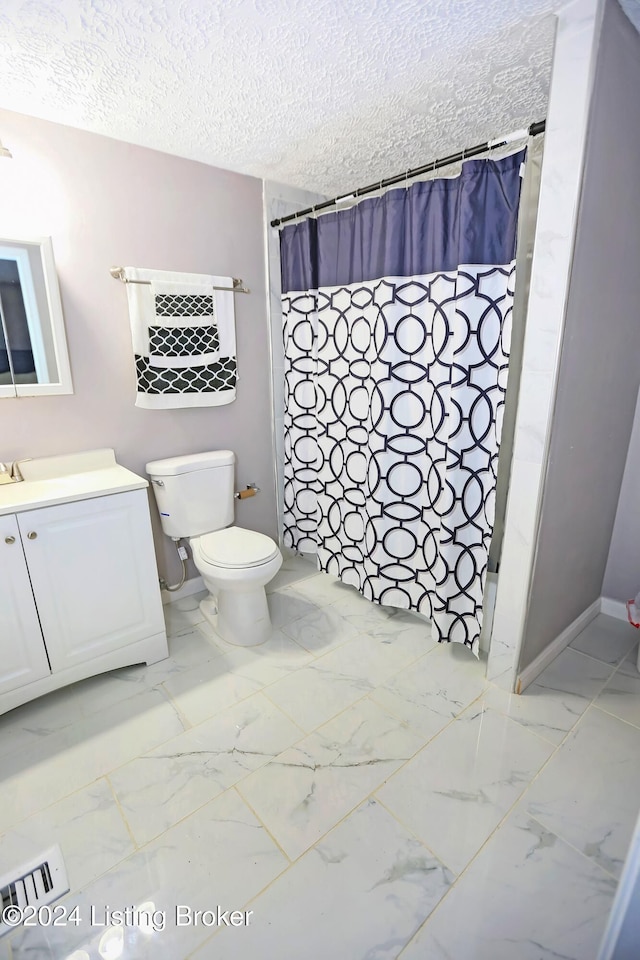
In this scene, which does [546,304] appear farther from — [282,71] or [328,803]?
[328,803]

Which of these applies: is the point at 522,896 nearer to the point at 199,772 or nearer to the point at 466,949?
the point at 466,949

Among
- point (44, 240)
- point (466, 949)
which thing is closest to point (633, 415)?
point (466, 949)

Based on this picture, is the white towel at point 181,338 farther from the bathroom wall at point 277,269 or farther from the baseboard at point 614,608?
the baseboard at point 614,608

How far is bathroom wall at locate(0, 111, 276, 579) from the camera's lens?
5.83 feet

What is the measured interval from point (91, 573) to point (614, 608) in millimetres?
2371

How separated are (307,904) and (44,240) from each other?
2299 mm

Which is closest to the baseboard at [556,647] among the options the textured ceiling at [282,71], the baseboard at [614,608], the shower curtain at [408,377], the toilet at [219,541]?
the baseboard at [614,608]

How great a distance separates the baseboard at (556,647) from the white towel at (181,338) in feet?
6.07

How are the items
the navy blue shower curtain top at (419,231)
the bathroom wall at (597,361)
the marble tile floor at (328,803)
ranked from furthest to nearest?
the navy blue shower curtain top at (419,231) → the bathroom wall at (597,361) → the marble tile floor at (328,803)

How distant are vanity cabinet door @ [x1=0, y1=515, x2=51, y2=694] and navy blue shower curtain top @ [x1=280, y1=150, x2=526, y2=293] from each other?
1.68 m

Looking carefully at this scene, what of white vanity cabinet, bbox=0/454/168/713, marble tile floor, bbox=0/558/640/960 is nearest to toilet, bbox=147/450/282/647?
marble tile floor, bbox=0/558/640/960

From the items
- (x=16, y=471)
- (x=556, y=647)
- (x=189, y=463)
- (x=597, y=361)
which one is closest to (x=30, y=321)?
(x=16, y=471)

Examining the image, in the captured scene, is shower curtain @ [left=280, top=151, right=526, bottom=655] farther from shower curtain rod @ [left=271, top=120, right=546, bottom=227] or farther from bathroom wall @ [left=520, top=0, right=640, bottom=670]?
bathroom wall @ [left=520, top=0, right=640, bottom=670]

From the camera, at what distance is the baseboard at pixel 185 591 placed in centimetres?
240
